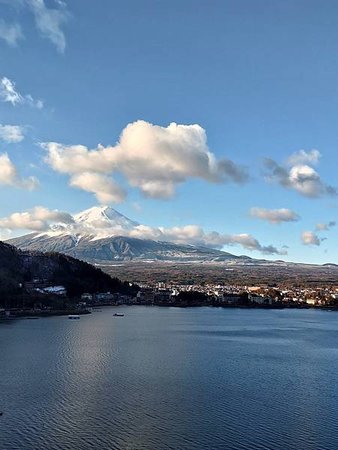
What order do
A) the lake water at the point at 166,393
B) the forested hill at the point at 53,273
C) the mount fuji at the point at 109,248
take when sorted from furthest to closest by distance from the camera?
the mount fuji at the point at 109,248 → the forested hill at the point at 53,273 → the lake water at the point at 166,393

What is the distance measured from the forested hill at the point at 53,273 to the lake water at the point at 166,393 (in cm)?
1506

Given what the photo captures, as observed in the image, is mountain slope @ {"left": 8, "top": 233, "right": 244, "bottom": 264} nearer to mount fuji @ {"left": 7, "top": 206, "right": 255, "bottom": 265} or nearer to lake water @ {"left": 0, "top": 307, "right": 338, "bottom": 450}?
mount fuji @ {"left": 7, "top": 206, "right": 255, "bottom": 265}

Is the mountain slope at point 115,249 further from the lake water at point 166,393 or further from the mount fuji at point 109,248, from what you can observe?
the lake water at point 166,393

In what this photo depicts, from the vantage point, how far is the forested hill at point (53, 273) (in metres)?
29.2

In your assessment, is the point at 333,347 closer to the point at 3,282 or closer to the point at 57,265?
the point at 3,282

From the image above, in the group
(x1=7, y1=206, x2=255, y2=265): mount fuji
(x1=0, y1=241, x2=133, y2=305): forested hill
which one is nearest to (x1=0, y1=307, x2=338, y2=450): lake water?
(x1=0, y1=241, x2=133, y2=305): forested hill

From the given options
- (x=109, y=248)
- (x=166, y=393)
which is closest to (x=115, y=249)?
(x=109, y=248)

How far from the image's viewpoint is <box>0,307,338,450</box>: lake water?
6.07 metres

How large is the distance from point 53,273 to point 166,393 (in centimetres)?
2567

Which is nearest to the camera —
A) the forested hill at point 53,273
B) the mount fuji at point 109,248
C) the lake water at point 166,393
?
the lake water at point 166,393

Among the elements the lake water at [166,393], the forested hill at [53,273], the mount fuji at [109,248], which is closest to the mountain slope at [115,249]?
the mount fuji at [109,248]

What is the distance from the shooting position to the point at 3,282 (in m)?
25.8

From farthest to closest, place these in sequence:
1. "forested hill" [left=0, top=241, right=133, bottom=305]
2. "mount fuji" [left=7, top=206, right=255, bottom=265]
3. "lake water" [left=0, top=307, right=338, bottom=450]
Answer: "mount fuji" [left=7, top=206, right=255, bottom=265] → "forested hill" [left=0, top=241, right=133, bottom=305] → "lake water" [left=0, top=307, right=338, bottom=450]

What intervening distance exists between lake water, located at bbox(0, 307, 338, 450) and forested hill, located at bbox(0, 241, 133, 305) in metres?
15.1
